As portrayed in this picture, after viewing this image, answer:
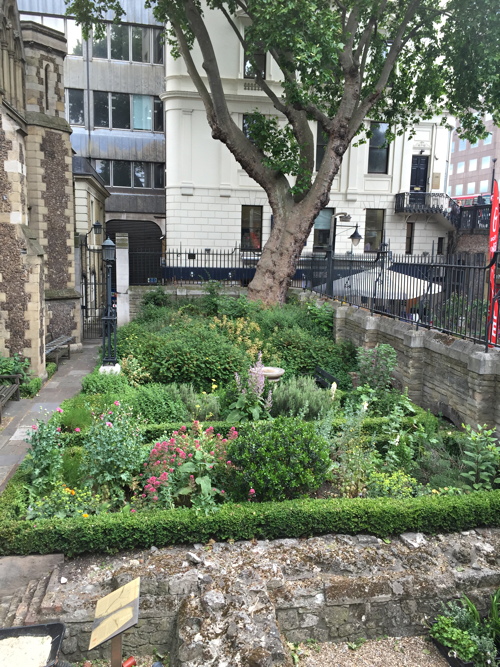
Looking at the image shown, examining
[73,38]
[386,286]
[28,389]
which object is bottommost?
[28,389]

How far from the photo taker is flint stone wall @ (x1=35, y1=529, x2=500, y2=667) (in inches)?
180

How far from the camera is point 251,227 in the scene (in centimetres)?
2558

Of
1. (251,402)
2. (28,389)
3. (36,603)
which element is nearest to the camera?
(36,603)

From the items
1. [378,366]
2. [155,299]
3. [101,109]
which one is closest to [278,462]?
[378,366]

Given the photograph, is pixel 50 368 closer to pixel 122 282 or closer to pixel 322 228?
pixel 122 282

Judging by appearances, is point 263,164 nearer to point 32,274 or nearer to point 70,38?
point 32,274

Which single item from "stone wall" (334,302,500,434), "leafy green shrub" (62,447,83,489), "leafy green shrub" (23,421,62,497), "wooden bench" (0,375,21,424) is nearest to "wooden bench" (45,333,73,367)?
"wooden bench" (0,375,21,424)

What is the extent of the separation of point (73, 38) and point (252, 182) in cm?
1198

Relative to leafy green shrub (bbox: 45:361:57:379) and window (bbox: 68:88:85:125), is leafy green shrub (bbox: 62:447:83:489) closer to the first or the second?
leafy green shrub (bbox: 45:361:57:379)

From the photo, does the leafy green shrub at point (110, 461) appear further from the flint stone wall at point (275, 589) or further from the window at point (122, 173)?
the window at point (122, 173)

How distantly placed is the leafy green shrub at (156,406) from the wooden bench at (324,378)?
11.6 ft

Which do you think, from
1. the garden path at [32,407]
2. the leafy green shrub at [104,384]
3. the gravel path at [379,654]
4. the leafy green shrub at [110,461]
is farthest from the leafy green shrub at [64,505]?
the leafy green shrub at [104,384]

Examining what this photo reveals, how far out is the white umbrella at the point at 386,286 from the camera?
1092 centimetres

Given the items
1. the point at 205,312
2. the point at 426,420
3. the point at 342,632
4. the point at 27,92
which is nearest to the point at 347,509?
the point at 342,632
